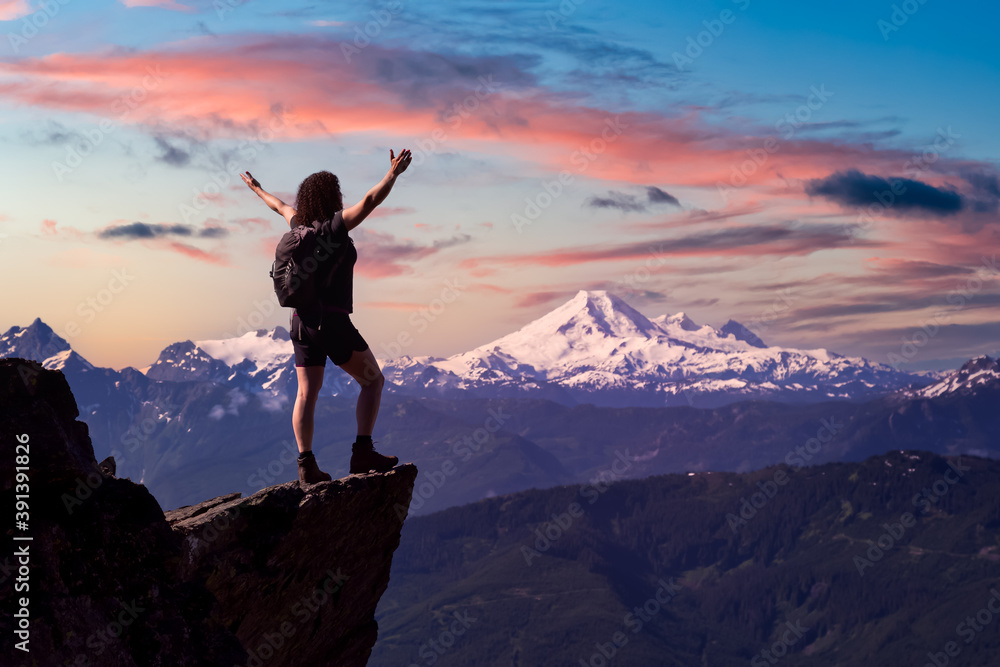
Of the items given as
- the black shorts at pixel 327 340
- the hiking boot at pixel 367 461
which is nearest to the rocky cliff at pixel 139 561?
the hiking boot at pixel 367 461

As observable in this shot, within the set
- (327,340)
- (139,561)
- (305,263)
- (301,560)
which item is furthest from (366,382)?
(139,561)

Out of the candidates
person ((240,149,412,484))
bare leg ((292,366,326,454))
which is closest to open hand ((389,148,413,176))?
person ((240,149,412,484))

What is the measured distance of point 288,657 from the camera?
1560cm

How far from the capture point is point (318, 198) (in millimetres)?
16812

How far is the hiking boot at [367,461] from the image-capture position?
1756cm

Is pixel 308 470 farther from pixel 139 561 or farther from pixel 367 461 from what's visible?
pixel 139 561

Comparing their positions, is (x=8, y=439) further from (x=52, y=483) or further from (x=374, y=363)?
(x=374, y=363)

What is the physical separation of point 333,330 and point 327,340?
215 millimetres

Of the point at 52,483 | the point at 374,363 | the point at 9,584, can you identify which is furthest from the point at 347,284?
the point at 9,584

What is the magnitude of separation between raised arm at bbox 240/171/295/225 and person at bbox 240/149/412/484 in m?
0.02

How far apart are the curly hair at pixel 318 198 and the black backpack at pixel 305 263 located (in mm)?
685

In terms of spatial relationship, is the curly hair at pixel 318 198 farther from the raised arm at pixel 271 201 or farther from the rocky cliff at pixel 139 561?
the rocky cliff at pixel 139 561

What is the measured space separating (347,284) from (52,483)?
602 centimetres

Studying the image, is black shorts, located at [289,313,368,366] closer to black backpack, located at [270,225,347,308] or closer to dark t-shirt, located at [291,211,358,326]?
dark t-shirt, located at [291,211,358,326]
